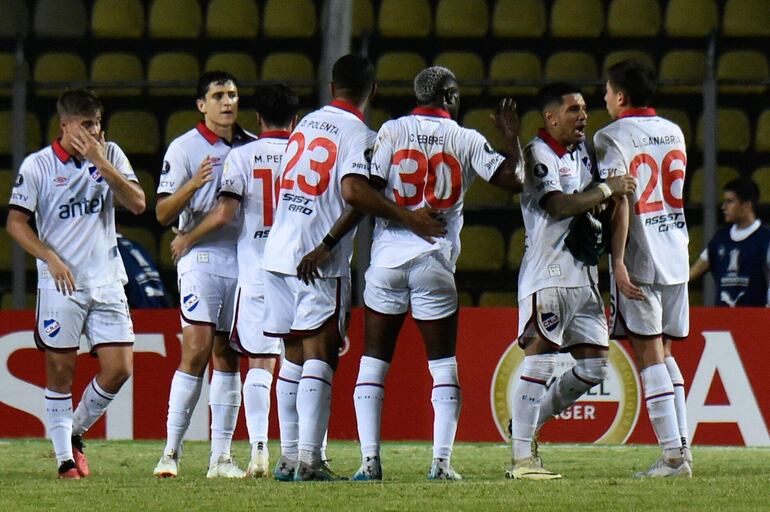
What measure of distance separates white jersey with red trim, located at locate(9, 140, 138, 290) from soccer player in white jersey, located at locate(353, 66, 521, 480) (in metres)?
1.60

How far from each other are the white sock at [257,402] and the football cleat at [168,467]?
40 cm

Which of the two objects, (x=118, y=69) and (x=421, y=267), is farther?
(x=118, y=69)

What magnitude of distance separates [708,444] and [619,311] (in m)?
2.74

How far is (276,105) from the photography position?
24.6 feet

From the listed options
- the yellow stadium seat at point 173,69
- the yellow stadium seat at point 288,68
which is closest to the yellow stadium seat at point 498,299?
the yellow stadium seat at point 288,68

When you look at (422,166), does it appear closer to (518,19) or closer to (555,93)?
(555,93)

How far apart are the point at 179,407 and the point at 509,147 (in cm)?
224

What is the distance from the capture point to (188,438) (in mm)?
10031

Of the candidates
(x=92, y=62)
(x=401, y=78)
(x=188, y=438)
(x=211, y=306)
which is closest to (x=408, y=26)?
(x=401, y=78)

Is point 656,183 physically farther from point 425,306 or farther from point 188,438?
point 188,438

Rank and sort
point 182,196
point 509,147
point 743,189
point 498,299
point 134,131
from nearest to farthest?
point 509,147, point 182,196, point 743,189, point 498,299, point 134,131

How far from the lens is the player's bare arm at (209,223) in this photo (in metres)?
7.46

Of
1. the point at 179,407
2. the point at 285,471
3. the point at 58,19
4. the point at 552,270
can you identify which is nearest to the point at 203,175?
the point at 179,407

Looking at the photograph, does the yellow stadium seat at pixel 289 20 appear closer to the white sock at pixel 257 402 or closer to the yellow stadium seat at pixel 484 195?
the yellow stadium seat at pixel 484 195
